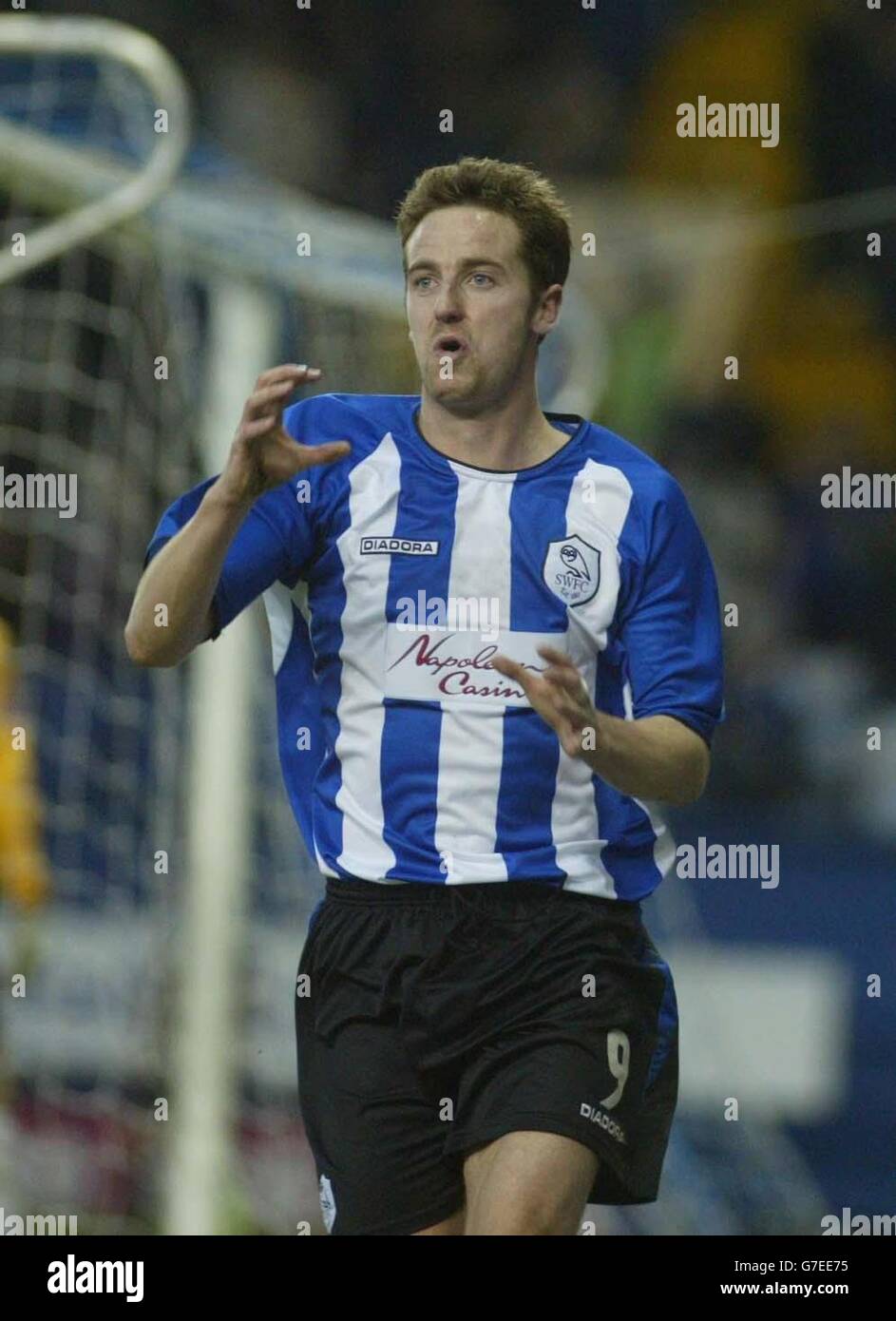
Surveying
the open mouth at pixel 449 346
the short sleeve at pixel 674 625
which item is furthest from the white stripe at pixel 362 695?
the short sleeve at pixel 674 625

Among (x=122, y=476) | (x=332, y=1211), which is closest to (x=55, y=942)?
(x=122, y=476)

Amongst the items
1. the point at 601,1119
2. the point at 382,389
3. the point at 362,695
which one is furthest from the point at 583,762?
the point at 382,389

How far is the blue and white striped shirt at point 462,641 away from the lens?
3148 millimetres

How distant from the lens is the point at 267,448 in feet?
9.61

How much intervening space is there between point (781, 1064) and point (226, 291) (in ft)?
8.74

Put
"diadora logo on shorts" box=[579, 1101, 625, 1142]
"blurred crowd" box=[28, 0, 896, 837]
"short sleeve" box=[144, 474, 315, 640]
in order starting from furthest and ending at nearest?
"blurred crowd" box=[28, 0, 896, 837] < "short sleeve" box=[144, 474, 315, 640] < "diadora logo on shorts" box=[579, 1101, 625, 1142]

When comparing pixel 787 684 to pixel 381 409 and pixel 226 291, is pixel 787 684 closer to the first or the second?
pixel 226 291

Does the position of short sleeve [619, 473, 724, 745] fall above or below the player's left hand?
above

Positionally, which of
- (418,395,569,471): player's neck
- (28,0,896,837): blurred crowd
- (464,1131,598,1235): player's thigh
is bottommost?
(464,1131,598,1235): player's thigh

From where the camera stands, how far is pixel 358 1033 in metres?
3.13

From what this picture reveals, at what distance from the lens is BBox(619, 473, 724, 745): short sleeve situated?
3156 millimetres

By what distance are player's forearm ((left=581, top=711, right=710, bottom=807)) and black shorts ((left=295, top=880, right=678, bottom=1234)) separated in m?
0.22

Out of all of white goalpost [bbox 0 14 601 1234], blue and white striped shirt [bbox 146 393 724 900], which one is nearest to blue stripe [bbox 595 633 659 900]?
blue and white striped shirt [bbox 146 393 724 900]

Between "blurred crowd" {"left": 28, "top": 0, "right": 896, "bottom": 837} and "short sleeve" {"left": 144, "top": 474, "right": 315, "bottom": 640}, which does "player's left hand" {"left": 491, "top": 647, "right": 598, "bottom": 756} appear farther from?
"blurred crowd" {"left": 28, "top": 0, "right": 896, "bottom": 837}
